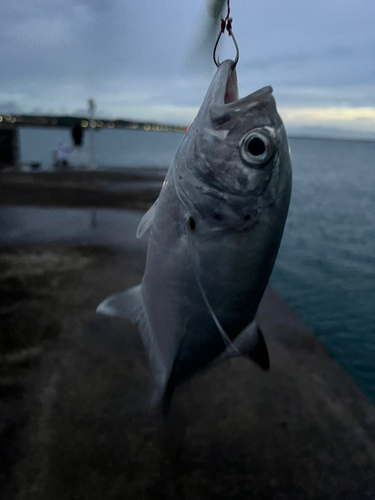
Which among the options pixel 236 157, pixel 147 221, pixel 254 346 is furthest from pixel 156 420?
pixel 236 157

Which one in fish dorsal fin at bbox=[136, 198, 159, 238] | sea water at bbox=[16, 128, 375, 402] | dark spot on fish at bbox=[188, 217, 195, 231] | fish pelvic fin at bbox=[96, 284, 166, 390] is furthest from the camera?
sea water at bbox=[16, 128, 375, 402]

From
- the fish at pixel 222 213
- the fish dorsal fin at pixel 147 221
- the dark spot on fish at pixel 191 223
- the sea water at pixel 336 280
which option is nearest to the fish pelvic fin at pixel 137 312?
the fish at pixel 222 213

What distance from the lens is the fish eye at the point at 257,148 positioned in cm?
183

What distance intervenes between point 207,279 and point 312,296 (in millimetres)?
10502

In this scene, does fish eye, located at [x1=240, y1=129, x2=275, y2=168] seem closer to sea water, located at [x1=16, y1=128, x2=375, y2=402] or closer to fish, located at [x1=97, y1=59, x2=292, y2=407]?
fish, located at [x1=97, y1=59, x2=292, y2=407]

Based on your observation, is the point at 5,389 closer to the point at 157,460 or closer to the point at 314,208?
the point at 157,460

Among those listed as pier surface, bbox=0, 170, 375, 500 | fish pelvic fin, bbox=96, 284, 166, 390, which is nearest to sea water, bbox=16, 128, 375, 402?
pier surface, bbox=0, 170, 375, 500

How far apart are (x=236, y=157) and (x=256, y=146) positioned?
0.11 metres

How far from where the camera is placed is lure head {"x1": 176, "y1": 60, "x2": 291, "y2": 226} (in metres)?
1.84

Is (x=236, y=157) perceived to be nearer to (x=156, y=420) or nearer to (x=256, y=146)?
(x=256, y=146)

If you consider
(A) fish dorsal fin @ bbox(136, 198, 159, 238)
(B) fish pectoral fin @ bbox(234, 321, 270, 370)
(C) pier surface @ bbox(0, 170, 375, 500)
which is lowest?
(C) pier surface @ bbox(0, 170, 375, 500)

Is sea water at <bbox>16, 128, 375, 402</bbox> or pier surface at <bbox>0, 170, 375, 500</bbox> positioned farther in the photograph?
sea water at <bbox>16, 128, 375, 402</bbox>

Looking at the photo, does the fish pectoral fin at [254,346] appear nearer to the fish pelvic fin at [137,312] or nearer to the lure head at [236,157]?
the fish pelvic fin at [137,312]

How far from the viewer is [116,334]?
13.8ft
